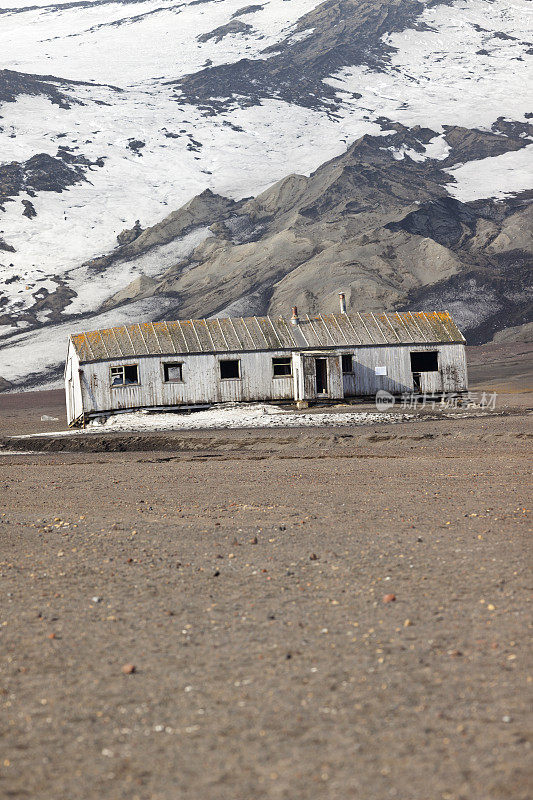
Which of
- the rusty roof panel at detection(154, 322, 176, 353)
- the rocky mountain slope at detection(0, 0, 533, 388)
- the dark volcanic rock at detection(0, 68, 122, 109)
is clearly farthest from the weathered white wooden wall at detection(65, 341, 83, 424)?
the dark volcanic rock at detection(0, 68, 122, 109)

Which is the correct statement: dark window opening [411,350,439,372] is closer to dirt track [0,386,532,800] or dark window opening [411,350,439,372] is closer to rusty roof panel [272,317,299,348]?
rusty roof panel [272,317,299,348]

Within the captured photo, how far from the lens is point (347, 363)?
3681cm

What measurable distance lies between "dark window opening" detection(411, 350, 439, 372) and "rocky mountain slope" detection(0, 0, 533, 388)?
37298 mm

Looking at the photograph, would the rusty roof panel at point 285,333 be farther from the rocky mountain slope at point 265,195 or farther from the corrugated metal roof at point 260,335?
the rocky mountain slope at point 265,195

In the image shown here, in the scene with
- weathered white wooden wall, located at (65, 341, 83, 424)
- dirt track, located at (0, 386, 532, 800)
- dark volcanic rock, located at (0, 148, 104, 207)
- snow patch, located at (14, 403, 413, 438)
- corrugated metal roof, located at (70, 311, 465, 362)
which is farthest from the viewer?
dark volcanic rock, located at (0, 148, 104, 207)

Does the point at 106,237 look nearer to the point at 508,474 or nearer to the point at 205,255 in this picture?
the point at 205,255

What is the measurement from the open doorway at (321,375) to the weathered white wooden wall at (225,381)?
326 millimetres

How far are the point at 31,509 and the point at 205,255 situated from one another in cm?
9347

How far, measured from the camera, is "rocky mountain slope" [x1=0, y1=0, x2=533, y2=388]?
275 ft

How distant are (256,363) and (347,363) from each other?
3.91m

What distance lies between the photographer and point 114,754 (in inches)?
197

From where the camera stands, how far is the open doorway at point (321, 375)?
118 feet

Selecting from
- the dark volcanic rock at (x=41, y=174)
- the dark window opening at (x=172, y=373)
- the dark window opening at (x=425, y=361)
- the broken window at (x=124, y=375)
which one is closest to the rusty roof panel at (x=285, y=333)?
the dark window opening at (x=172, y=373)

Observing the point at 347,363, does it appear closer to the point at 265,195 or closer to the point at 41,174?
the point at 265,195
